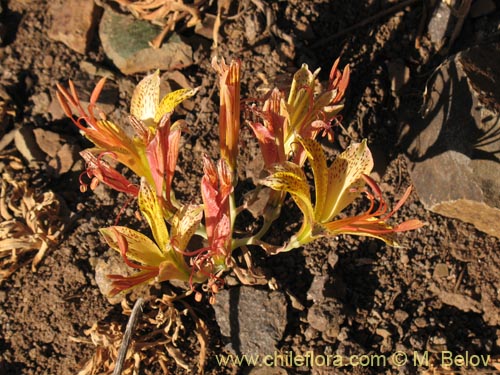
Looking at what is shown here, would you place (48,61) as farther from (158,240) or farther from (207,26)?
(158,240)

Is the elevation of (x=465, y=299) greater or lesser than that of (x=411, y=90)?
Answer: lesser

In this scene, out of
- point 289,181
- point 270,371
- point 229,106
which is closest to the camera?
point 289,181

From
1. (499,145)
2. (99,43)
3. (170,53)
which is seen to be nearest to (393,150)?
(499,145)

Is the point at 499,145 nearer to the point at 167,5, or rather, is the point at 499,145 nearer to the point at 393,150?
the point at 393,150

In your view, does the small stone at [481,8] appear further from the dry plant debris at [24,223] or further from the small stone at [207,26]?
the dry plant debris at [24,223]

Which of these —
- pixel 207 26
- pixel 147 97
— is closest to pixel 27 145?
→ pixel 147 97

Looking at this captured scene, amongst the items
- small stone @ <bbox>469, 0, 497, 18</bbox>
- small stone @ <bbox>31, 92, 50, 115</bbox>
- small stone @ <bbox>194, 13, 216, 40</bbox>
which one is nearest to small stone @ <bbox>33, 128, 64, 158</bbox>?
small stone @ <bbox>31, 92, 50, 115</bbox>

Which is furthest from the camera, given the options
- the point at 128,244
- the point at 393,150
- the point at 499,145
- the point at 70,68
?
the point at 70,68

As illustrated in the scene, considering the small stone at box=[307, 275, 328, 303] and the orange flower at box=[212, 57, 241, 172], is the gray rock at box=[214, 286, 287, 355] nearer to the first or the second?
the small stone at box=[307, 275, 328, 303]
